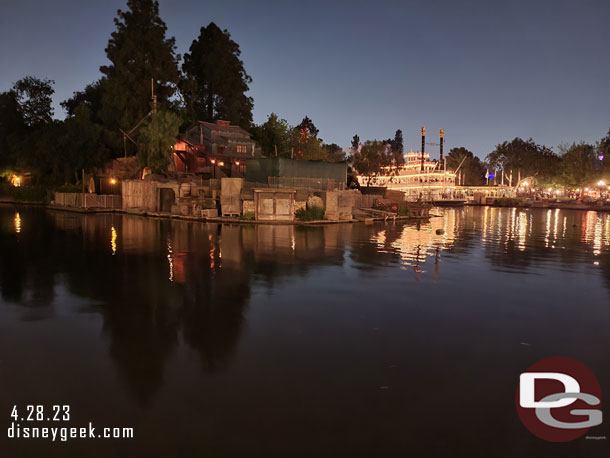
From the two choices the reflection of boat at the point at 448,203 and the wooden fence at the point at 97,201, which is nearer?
the wooden fence at the point at 97,201

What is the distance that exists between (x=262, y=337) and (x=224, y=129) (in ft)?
183

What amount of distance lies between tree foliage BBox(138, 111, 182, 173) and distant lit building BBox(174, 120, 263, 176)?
6109mm

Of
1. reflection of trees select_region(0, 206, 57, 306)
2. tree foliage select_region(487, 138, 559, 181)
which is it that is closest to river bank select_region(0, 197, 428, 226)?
reflection of trees select_region(0, 206, 57, 306)

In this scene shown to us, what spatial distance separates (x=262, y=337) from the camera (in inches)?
299

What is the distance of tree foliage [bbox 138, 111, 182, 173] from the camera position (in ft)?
149

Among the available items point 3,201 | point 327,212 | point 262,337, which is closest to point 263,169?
point 327,212

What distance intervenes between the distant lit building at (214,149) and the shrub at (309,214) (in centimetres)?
1964

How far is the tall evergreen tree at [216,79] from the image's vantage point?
7381 centimetres

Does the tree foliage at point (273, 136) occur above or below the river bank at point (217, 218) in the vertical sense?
above

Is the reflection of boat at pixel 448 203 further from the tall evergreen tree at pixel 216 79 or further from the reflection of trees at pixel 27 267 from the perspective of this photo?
the reflection of trees at pixel 27 267

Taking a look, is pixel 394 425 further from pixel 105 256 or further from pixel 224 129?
pixel 224 129

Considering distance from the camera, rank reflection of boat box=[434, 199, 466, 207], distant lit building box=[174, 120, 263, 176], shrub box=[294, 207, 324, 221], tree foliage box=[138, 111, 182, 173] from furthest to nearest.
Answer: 1. reflection of boat box=[434, 199, 466, 207]
2. distant lit building box=[174, 120, 263, 176]
3. tree foliage box=[138, 111, 182, 173]
4. shrub box=[294, 207, 324, 221]

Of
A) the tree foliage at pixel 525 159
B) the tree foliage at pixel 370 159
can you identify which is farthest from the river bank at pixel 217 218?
the tree foliage at pixel 525 159

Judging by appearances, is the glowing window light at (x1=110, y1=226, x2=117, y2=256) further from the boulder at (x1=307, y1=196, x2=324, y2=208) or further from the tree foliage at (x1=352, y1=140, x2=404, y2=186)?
the tree foliage at (x1=352, y1=140, x2=404, y2=186)
